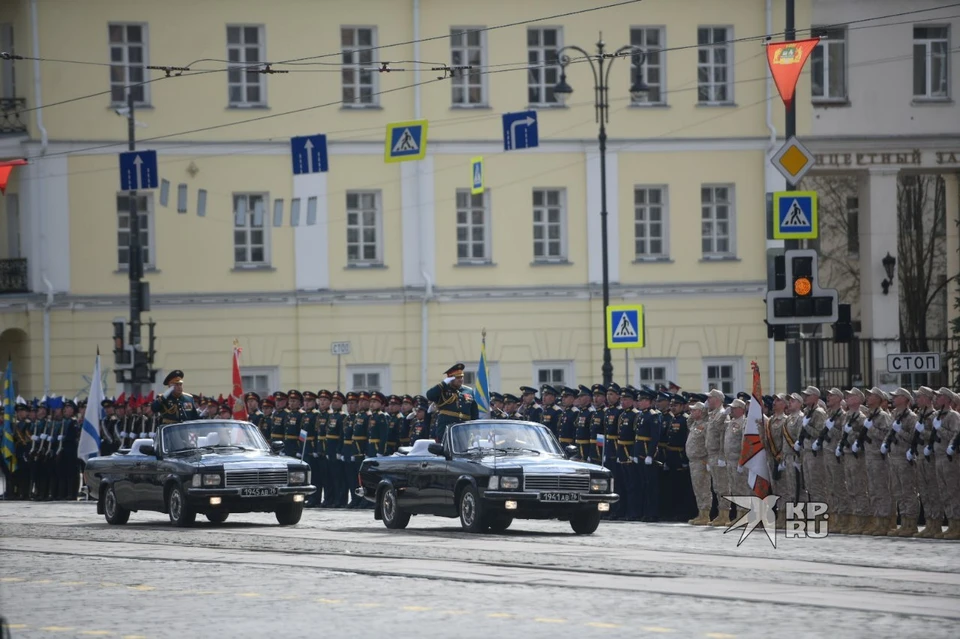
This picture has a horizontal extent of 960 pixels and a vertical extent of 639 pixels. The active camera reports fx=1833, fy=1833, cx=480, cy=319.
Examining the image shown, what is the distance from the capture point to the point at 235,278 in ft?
147

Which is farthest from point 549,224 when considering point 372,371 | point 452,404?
point 452,404

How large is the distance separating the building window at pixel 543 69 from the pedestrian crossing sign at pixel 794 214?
2135cm

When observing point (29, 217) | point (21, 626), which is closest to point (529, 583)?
point (21, 626)

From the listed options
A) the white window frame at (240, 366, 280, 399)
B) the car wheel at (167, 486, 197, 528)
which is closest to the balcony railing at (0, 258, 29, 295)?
the white window frame at (240, 366, 280, 399)

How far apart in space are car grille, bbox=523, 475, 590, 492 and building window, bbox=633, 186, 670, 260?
2374cm

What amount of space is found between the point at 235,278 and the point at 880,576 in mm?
29834

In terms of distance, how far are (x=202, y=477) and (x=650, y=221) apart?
23.5 metres

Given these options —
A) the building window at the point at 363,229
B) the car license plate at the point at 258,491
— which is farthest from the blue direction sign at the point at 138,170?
the car license plate at the point at 258,491

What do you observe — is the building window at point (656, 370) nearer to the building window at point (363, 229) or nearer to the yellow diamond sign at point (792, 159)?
the building window at point (363, 229)

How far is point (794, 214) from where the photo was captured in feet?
79.5

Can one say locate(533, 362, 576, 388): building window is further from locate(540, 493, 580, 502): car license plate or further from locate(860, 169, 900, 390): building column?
locate(540, 493, 580, 502): car license plate

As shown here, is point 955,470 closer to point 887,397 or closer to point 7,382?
point 887,397

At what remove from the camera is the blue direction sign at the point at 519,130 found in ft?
129

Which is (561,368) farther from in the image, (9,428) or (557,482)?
(557,482)
